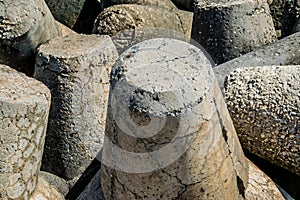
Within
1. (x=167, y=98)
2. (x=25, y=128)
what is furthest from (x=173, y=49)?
(x=25, y=128)

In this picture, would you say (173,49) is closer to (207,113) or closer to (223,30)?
(207,113)

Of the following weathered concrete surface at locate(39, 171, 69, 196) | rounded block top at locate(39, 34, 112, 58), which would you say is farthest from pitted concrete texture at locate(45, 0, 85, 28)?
weathered concrete surface at locate(39, 171, 69, 196)

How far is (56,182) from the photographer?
51.4 inches

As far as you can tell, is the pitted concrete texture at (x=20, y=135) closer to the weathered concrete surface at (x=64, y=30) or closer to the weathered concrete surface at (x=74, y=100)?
the weathered concrete surface at (x=74, y=100)

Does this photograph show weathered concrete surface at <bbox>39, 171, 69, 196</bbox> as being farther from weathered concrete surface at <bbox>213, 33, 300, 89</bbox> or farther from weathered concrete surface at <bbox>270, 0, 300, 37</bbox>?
weathered concrete surface at <bbox>270, 0, 300, 37</bbox>

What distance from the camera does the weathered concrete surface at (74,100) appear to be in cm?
127

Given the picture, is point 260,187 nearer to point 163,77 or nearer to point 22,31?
point 163,77

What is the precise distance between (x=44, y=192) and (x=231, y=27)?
556 millimetres

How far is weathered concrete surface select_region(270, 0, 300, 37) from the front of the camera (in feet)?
5.38

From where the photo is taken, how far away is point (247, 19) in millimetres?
1421

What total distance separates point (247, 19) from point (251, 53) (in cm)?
8

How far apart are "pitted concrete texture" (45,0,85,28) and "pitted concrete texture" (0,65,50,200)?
731 mm

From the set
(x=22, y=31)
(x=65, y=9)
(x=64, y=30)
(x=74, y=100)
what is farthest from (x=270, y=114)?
(x=65, y=9)

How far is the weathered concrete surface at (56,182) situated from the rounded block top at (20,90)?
22 cm
